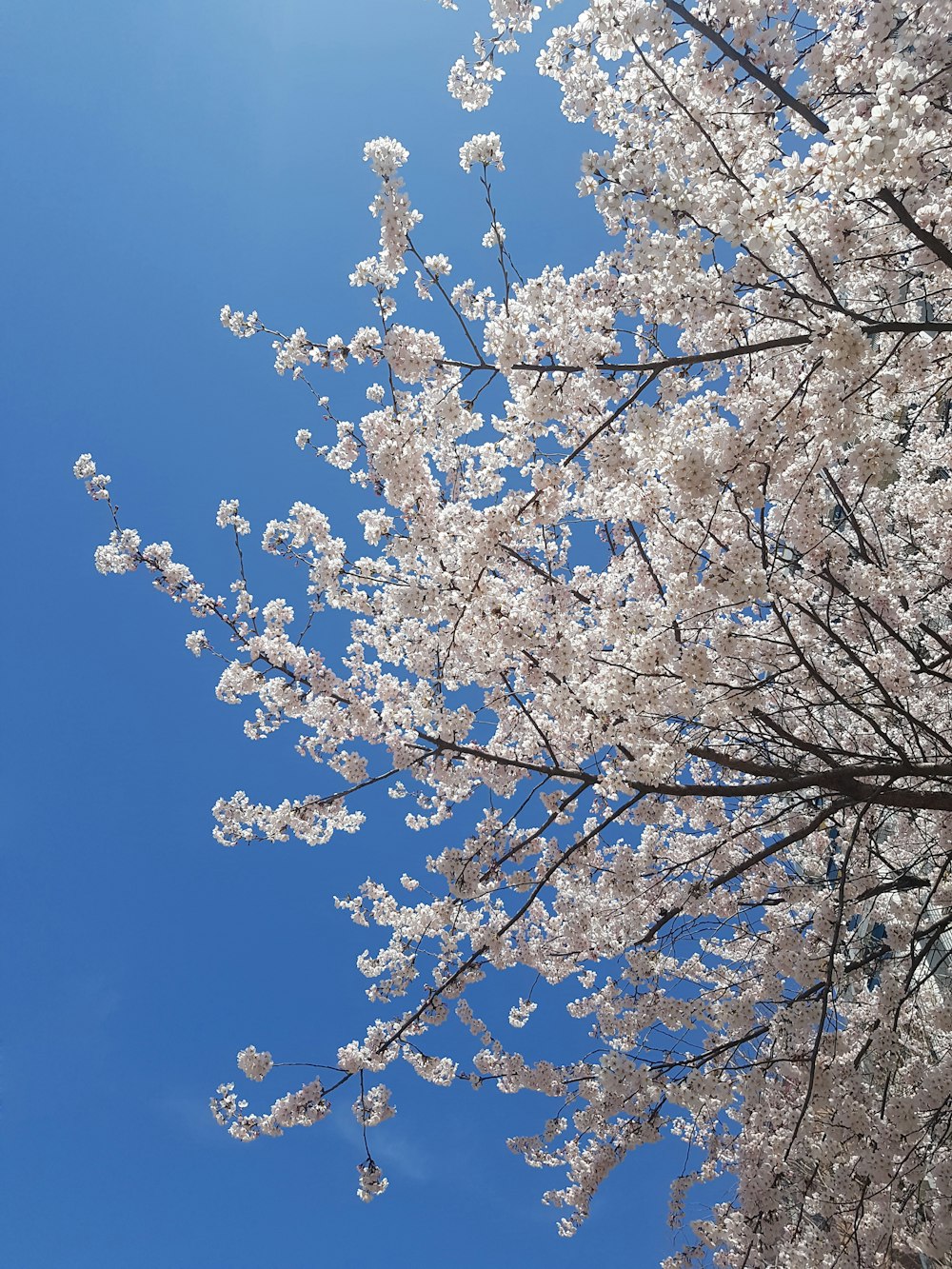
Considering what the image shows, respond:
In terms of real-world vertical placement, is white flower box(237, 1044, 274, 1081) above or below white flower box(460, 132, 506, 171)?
below

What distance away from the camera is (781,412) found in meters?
4.44

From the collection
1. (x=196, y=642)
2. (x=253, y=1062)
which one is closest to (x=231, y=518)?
(x=196, y=642)

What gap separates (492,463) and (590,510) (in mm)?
1582

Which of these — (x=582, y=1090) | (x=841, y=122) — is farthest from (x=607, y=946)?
(x=841, y=122)

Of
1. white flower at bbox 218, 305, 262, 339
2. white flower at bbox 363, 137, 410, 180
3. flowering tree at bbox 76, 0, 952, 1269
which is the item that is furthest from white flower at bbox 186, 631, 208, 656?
white flower at bbox 363, 137, 410, 180

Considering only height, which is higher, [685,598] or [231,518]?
[231,518]

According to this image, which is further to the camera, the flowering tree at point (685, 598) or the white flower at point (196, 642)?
the white flower at point (196, 642)

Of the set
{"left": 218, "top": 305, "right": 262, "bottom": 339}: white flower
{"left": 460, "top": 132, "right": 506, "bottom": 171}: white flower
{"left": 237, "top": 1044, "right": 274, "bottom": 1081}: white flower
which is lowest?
{"left": 237, "top": 1044, "right": 274, "bottom": 1081}: white flower

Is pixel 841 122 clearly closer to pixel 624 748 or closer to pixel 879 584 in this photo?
pixel 879 584

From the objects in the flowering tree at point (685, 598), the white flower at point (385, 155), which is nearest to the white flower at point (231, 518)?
the flowering tree at point (685, 598)

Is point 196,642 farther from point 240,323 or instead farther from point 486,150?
point 486,150

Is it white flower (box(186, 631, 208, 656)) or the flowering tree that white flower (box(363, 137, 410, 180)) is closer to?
the flowering tree

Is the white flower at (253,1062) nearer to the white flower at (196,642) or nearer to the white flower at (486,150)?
the white flower at (196,642)

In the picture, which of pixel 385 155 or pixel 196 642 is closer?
pixel 385 155
